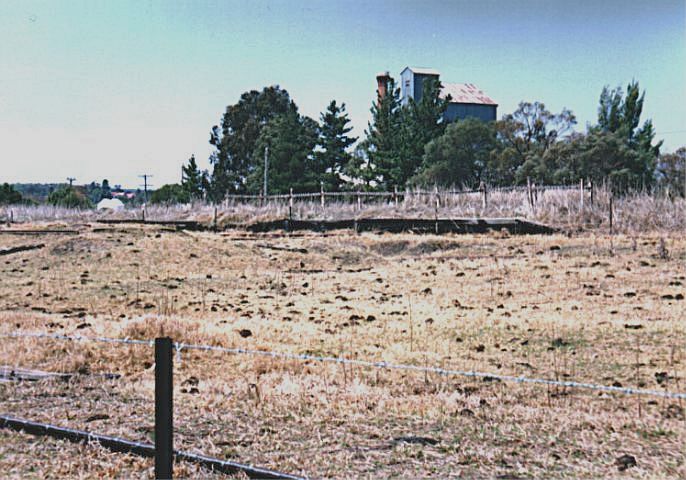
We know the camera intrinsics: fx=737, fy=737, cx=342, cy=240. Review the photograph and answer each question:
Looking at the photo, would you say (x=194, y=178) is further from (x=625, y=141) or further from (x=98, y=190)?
(x=98, y=190)

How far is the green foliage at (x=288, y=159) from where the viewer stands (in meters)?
50.1

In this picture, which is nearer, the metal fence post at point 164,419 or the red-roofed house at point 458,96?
the metal fence post at point 164,419

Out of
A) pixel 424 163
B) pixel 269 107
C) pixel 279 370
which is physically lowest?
pixel 279 370

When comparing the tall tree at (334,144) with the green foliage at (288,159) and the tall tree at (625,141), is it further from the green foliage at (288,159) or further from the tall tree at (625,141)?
the tall tree at (625,141)

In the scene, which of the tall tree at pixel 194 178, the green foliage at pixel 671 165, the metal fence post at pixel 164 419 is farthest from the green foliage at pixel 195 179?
the metal fence post at pixel 164 419

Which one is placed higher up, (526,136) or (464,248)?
(526,136)

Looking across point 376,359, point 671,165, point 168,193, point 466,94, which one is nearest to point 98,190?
point 168,193

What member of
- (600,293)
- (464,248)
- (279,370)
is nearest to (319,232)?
(464,248)

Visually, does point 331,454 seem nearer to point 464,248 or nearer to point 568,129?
point 464,248

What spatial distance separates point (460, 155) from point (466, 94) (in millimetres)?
18102

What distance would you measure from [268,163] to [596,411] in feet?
154

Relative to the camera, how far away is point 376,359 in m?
7.82

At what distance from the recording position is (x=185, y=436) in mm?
5145

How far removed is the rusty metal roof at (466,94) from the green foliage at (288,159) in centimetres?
1381
